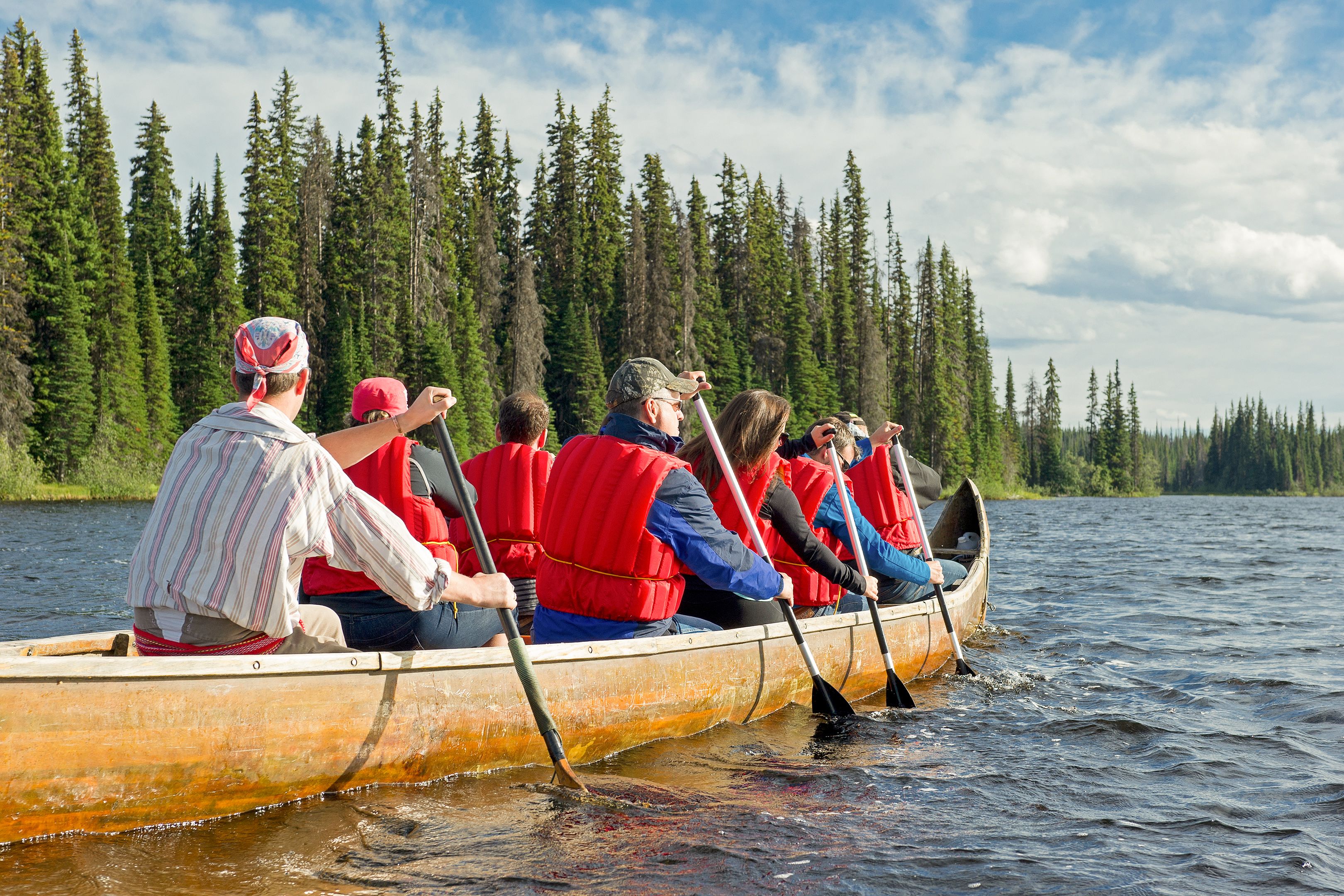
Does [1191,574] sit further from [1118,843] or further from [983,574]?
[1118,843]

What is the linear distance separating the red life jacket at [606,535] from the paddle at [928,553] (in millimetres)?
3495

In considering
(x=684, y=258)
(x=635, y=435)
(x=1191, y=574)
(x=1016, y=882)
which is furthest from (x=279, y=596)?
(x=684, y=258)

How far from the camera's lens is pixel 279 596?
11.9 ft

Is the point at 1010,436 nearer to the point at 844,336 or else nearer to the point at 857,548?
the point at 844,336

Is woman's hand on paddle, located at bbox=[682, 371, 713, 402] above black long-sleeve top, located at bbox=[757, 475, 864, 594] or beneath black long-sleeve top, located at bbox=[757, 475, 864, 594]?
above

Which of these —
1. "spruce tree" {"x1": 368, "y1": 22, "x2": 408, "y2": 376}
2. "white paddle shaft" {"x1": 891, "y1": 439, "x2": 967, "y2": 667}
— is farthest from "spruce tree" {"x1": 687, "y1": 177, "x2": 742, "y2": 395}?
"white paddle shaft" {"x1": 891, "y1": 439, "x2": 967, "y2": 667}

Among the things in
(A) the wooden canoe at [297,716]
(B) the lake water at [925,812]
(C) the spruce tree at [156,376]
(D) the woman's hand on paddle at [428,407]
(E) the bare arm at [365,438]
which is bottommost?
(B) the lake water at [925,812]

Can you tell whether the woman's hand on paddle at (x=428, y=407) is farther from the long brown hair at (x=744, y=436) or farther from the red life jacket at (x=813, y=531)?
the red life jacket at (x=813, y=531)

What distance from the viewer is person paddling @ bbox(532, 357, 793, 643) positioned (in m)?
5.06

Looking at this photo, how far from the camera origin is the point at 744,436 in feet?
19.7

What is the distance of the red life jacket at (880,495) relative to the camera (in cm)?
862

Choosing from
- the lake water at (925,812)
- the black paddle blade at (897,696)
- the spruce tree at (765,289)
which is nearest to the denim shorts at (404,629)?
the lake water at (925,812)

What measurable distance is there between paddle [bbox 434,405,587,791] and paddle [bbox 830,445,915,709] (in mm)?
2917

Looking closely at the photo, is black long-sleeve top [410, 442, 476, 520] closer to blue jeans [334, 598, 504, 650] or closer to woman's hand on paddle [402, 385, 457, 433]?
blue jeans [334, 598, 504, 650]
